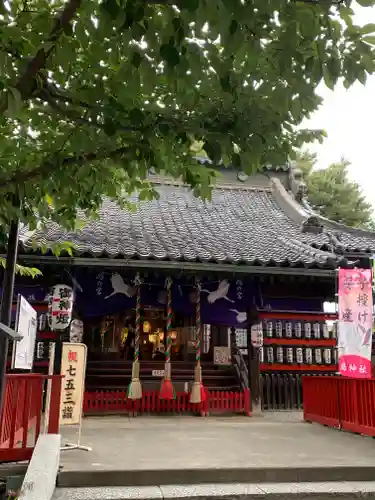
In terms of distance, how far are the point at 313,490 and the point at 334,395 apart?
4277 mm

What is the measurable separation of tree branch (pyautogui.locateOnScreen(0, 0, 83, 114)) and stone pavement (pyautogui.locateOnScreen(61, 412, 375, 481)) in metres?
4.16

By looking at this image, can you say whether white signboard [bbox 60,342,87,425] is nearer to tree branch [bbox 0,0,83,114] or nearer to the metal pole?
the metal pole

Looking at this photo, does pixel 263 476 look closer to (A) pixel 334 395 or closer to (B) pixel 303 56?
(A) pixel 334 395

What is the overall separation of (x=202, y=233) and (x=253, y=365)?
12.8 ft

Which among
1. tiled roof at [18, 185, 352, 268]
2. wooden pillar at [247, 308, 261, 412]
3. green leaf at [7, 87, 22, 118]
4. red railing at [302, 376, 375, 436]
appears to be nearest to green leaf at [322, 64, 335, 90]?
green leaf at [7, 87, 22, 118]

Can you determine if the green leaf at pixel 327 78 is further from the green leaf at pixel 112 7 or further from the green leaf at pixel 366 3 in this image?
the green leaf at pixel 112 7

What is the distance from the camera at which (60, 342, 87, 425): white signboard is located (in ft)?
24.4

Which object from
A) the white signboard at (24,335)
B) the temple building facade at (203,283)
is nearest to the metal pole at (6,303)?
the white signboard at (24,335)

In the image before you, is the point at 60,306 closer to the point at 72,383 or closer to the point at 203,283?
the point at 72,383

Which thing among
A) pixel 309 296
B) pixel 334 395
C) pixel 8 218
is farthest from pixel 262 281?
pixel 8 218

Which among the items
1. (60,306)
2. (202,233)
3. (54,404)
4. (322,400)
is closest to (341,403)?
(322,400)

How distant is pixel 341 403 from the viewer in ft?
29.8

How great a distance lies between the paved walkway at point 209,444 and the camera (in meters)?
6.01

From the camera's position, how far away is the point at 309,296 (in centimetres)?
1331
